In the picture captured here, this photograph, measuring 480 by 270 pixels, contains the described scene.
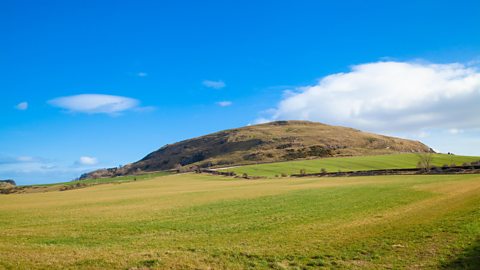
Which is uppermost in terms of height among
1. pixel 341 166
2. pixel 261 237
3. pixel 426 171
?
pixel 341 166

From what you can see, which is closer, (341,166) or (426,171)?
(426,171)

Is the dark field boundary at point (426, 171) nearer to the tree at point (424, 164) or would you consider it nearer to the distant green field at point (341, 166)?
the tree at point (424, 164)

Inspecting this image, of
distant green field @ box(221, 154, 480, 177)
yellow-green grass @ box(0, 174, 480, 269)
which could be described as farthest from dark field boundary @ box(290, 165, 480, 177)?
yellow-green grass @ box(0, 174, 480, 269)

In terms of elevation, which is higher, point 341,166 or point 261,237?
point 341,166

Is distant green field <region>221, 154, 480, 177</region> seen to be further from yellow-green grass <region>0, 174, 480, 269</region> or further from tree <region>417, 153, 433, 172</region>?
yellow-green grass <region>0, 174, 480, 269</region>

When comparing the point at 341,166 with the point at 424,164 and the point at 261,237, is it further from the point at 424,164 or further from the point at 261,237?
the point at 261,237

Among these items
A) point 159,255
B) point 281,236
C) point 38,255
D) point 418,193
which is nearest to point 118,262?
point 159,255

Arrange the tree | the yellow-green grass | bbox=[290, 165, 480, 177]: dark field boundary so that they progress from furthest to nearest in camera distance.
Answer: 1. the tree
2. bbox=[290, 165, 480, 177]: dark field boundary
3. the yellow-green grass

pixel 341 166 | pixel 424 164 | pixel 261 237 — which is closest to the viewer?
pixel 261 237

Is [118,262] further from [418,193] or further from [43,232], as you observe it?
[418,193]

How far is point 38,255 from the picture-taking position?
20.3 m

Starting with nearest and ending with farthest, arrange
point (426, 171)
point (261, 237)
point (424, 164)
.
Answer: point (261, 237) < point (426, 171) < point (424, 164)

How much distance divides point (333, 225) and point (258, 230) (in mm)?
5478

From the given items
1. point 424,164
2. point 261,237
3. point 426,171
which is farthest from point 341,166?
point 261,237
